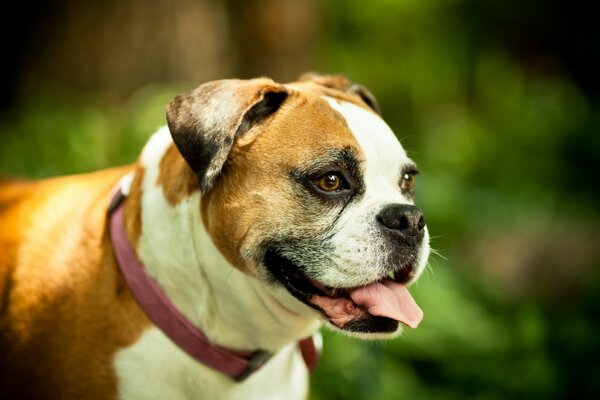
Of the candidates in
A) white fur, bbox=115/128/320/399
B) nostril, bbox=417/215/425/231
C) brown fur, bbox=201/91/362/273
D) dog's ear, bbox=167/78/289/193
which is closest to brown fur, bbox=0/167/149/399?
white fur, bbox=115/128/320/399

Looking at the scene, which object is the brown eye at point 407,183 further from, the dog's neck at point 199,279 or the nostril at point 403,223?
the dog's neck at point 199,279

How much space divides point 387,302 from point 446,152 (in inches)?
241

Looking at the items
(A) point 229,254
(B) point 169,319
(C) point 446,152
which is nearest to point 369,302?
(A) point 229,254

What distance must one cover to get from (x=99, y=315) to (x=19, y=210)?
2.68 ft

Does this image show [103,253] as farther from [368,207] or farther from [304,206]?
[368,207]

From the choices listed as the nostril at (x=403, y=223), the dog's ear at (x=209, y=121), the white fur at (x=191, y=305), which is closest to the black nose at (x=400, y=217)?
the nostril at (x=403, y=223)

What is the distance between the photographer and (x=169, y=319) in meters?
2.79

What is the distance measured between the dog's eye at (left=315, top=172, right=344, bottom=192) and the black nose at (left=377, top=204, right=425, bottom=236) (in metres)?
0.19

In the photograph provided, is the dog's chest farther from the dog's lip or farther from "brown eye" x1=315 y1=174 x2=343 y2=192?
"brown eye" x1=315 y1=174 x2=343 y2=192

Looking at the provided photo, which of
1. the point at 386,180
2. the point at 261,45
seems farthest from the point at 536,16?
the point at 386,180

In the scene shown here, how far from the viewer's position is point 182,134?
2.62 m

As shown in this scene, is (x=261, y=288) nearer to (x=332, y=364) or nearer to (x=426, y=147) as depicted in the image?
(x=332, y=364)

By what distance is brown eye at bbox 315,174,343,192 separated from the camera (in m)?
2.70

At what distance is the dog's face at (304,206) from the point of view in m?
2.66
